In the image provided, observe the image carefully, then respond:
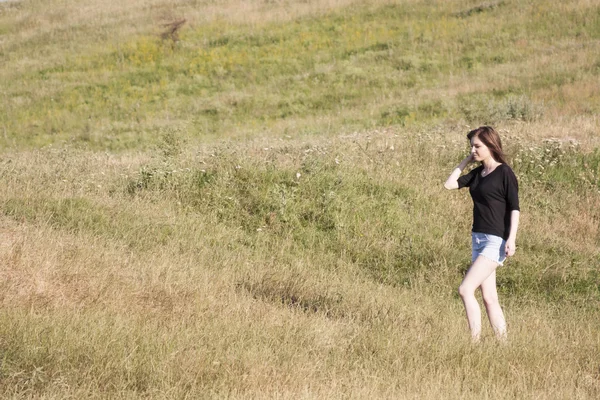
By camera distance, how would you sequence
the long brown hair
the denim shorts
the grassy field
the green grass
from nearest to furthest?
1. the grassy field
2. the denim shorts
3. the long brown hair
4. the green grass

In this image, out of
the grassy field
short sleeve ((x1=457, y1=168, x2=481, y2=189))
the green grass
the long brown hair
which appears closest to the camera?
the grassy field

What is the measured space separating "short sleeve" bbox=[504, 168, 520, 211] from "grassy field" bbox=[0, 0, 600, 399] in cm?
108

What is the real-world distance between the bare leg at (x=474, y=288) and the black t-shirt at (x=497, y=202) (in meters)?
0.27

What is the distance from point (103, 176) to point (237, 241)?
128 inches

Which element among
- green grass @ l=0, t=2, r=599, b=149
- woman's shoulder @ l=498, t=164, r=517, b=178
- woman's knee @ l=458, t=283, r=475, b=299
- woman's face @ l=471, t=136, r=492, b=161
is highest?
woman's face @ l=471, t=136, r=492, b=161

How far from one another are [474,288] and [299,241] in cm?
384

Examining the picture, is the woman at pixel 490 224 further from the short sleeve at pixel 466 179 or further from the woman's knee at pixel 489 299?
the short sleeve at pixel 466 179

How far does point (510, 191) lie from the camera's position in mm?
5672

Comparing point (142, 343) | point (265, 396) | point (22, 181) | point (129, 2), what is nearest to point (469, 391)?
point (265, 396)

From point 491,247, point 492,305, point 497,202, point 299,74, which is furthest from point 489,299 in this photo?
point 299,74

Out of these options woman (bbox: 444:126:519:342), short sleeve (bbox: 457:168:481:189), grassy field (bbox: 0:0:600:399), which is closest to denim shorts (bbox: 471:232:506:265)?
woman (bbox: 444:126:519:342)

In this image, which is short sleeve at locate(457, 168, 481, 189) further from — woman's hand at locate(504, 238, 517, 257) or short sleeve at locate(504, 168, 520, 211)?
woman's hand at locate(504, 238, 517, 257)

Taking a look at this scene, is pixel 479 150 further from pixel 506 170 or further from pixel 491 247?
pixel 491 247

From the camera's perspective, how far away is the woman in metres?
5.57
